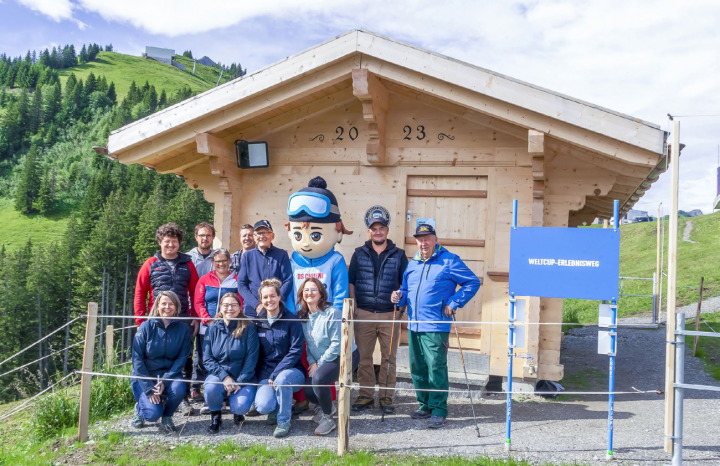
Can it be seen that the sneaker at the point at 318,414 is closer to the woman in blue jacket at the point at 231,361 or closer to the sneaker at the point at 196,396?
the woman in blue jacket at the point at 231,361

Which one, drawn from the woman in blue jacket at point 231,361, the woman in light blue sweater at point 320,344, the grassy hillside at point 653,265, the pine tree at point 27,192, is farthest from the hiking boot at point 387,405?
the pine tree at point 27,192

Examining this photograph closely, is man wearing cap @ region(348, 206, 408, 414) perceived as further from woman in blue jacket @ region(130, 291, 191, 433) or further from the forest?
the forest

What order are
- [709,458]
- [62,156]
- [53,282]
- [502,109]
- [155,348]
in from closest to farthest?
[709,458]
[155,348]
[502,109]
[53,282]
[62,156]

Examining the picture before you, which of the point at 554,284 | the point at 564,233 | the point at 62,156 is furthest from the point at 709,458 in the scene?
the point at 62,156

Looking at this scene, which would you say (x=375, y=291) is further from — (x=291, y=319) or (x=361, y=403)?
(x=361, y=403)

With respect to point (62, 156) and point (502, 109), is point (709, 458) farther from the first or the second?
point (62, 156)

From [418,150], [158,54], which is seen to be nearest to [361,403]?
[418,150]

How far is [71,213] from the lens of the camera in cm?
6775

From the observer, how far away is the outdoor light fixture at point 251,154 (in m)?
7.15

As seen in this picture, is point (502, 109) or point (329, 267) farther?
point (502, 109)

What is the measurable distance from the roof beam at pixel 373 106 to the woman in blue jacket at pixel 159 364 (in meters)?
2.86

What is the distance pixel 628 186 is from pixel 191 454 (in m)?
6.12

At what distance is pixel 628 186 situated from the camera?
24.3 ft

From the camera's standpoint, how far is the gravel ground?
14.8ft
